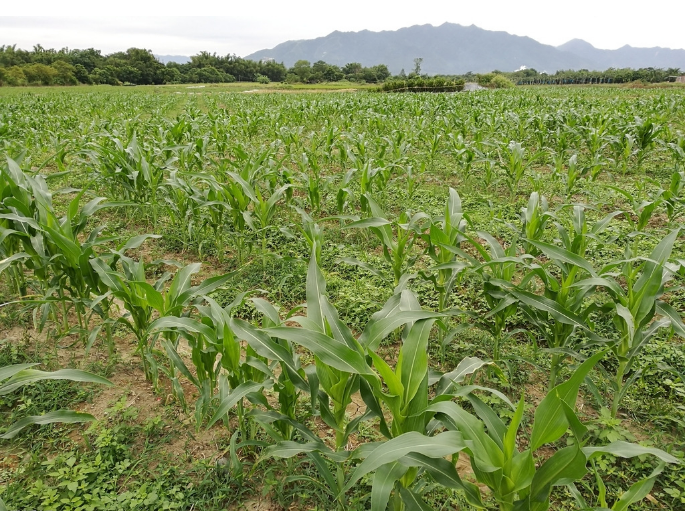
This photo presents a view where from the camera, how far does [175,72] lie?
5878 centimetres

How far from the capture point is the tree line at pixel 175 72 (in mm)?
41125

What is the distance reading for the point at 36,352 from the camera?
2.60 meters

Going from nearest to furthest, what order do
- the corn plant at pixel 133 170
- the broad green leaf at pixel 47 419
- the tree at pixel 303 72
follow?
the broad green leaf at pixel 47 419 < the corn plant at pixel 133 170 < the tree at pixel 303 72

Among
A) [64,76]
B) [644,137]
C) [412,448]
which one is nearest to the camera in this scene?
[412,448]

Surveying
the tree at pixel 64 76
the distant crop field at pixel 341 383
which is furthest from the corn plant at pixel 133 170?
the tree at pixel 64 76

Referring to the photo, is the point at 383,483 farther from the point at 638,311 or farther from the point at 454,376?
the point at 638,311

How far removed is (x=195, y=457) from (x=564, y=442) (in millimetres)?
1872

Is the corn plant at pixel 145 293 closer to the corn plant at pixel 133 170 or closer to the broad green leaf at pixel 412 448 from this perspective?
the broad green leaf at pixel 412 448

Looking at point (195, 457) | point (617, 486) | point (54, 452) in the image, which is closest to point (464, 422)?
point (617, 486)

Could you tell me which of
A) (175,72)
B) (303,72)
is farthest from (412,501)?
(303,72)

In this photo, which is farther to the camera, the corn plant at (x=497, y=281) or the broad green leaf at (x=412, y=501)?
the corn plant at (x=497, y=281)

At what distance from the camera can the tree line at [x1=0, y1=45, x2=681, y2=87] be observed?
41.1m

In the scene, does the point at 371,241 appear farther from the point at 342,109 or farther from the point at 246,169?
the point at 342,109

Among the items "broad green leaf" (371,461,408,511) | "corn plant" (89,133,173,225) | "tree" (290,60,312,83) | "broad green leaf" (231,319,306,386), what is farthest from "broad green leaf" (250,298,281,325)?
"tree" (290,60,312,83)
